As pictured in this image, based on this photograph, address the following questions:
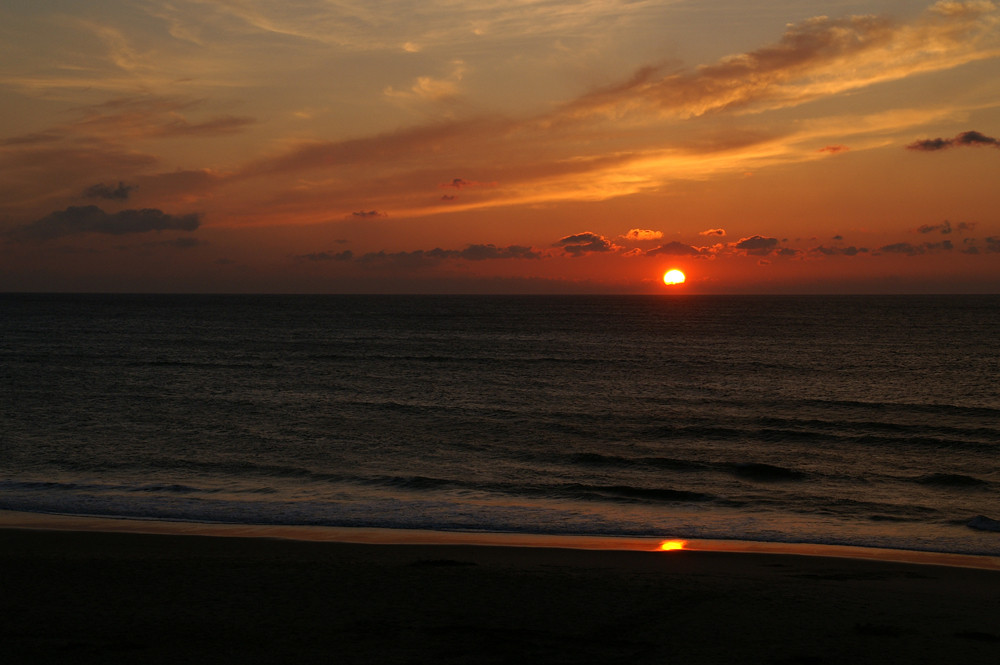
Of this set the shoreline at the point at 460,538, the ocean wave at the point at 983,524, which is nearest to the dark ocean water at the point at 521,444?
the ocean wave at the point at 983,524

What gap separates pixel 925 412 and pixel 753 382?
1254 cm

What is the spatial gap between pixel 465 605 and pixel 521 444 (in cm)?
1523

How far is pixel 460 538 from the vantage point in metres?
14.7

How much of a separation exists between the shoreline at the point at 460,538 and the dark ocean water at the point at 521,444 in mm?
547

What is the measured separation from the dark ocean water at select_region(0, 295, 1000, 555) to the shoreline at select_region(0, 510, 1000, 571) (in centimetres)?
55

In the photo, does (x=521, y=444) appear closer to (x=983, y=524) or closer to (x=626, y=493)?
(x=626, y=493)

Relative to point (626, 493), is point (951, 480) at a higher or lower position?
higher

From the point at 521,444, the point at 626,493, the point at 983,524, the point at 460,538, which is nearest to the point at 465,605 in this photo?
the point at 460,538

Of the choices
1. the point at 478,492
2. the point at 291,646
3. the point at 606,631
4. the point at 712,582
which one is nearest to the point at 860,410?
the point at 478,492

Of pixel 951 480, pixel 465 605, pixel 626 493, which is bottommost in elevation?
pixel 626 493

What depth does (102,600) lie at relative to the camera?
1034 centimetres

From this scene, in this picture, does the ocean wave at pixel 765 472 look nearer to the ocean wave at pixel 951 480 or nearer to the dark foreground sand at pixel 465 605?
the ocean wave at pixel 951 480

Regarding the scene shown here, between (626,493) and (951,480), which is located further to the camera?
(951,480)

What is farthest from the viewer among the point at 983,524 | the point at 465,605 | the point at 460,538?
the point at 983,524
